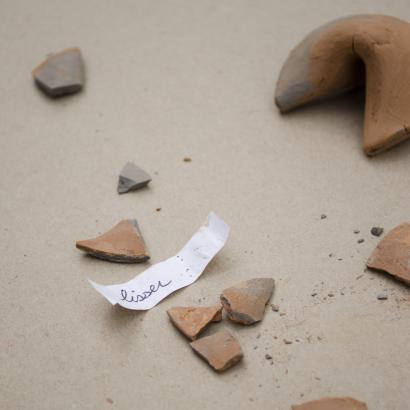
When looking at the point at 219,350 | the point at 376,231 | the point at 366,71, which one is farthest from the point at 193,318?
the point at 366,71

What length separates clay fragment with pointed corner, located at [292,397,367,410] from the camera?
1158 millimetres

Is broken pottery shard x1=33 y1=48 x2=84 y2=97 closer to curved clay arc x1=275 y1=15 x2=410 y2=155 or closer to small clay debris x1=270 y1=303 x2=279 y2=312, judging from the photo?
curved clay arc x1=275 y1=15 x2=410 y2=155

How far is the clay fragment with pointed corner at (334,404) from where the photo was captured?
1.16 metres

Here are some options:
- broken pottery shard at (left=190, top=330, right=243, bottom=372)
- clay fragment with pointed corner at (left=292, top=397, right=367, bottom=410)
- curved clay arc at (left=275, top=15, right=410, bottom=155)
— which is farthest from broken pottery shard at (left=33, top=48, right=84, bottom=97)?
clay fragment with pointed corner at (left=292, top=397, right=367, bottom=410)

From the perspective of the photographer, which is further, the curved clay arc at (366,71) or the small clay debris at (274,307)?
the curved clay arc at (366,71)

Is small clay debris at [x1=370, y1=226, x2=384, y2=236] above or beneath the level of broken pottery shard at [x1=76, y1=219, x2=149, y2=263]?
beneath

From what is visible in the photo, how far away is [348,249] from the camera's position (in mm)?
1487

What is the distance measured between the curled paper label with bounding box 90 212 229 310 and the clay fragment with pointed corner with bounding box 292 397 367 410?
0.42 meters

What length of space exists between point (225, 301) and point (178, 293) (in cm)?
14

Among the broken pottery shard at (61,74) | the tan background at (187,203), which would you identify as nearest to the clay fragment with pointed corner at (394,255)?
the tan background at (187,203)

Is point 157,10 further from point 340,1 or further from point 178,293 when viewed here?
point 178,293

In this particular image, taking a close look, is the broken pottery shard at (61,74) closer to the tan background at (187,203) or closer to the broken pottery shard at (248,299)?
the tan background at (187,203)

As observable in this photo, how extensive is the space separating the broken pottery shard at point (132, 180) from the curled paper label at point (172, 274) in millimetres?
263

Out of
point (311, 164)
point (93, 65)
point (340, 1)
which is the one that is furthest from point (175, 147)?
point (340, 1)
